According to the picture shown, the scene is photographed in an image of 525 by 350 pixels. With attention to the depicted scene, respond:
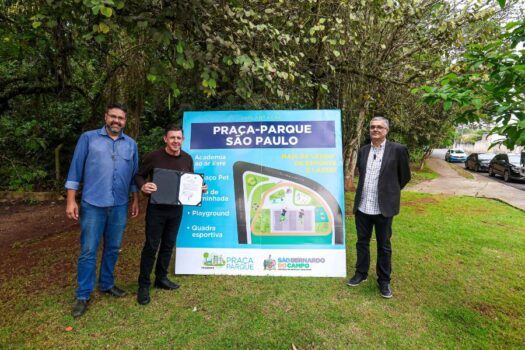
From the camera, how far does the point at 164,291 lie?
11.7 ft

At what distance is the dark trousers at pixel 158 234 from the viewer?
3217 millimetres

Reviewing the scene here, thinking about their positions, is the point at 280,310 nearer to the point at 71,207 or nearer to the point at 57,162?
the point at 71,207

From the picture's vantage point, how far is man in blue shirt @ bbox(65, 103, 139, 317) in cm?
304

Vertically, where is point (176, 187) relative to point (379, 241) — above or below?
above

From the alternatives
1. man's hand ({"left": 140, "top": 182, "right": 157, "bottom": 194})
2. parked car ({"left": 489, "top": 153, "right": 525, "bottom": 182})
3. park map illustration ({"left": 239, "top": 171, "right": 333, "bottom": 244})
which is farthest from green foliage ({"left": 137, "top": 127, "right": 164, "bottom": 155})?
parked car ({"left": 489, "top": 153, "right": 525, "bottom": 182})

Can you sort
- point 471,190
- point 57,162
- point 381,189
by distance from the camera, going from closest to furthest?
point 381,189 → point 57,162 → point 471,190

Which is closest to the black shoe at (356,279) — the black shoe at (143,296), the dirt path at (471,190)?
the black shoe at (143,296)

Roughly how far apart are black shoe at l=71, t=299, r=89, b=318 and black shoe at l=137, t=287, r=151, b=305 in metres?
0.51

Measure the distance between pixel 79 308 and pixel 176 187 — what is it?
1.54 meters

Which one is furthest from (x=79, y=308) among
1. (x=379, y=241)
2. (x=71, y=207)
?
(x=379, y=241)

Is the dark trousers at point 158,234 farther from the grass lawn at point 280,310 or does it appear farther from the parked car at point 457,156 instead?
the parked car at point 457,156

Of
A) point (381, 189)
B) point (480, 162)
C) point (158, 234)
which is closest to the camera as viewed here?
point (158, 234)

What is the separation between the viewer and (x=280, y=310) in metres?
3.22

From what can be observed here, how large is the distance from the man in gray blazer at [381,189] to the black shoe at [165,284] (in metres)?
2.11
